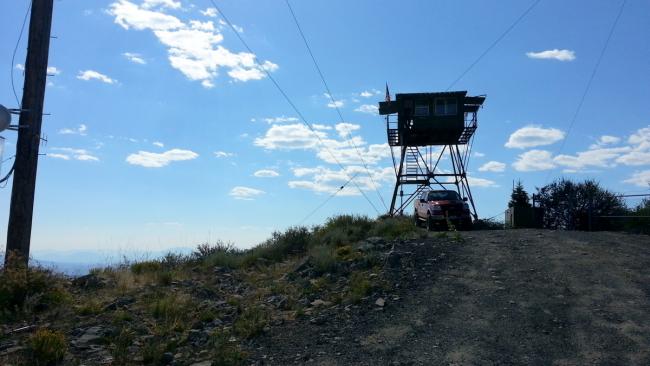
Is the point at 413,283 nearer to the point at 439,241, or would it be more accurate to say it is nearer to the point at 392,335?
the point at 392,335

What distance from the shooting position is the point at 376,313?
34.3ft

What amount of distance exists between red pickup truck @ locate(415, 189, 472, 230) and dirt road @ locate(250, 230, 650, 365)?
33.8 ft

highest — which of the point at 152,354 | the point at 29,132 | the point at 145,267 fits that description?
the point at 29,132

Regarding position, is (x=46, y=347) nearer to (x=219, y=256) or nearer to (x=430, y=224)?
(x=219, y=256)

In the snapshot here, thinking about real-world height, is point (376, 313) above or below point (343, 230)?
below

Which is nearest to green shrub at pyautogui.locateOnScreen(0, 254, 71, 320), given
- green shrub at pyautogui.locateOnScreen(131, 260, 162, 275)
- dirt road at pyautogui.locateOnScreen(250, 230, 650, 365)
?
green shrub at pyautogui.locateOnScreen(131, 260, 162, 275)

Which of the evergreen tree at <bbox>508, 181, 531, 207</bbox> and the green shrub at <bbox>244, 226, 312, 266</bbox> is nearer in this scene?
the green shrub at <bbox>244, 226, 312, 266</bbox>

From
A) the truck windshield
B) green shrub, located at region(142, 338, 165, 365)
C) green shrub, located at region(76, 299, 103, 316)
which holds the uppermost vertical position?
the truck windshield

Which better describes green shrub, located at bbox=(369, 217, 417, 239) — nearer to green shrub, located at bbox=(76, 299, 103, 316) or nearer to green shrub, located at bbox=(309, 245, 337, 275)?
green shrub, located at bbox=(309, 245, 337, 275)

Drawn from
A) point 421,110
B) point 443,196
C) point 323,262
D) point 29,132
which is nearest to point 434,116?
point 421,110

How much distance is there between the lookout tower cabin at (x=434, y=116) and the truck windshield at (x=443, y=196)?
884 centimetres

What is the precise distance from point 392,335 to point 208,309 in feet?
12.0

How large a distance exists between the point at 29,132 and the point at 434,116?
27.0 m

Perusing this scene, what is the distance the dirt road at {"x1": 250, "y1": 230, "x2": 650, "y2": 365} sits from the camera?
8.32 meters
